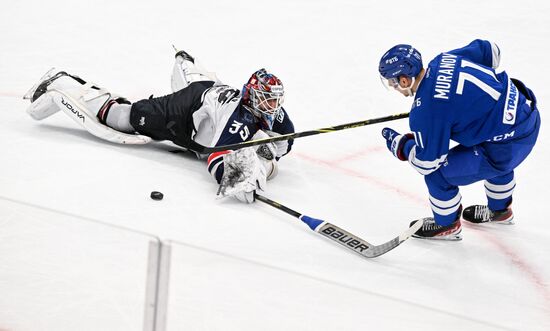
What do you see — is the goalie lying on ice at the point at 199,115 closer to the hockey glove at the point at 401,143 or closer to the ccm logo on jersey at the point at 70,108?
the ccm logo on jersey at the point at 70,108

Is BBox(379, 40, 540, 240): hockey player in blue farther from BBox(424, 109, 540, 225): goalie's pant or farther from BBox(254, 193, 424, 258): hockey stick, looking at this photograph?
BBox(254, 193, 424, 258): hockey stick

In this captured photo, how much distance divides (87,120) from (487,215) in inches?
90.3

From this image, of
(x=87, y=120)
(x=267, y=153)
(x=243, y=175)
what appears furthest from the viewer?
(x=87, y=120)

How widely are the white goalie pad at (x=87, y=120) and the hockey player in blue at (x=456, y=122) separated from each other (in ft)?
4.90

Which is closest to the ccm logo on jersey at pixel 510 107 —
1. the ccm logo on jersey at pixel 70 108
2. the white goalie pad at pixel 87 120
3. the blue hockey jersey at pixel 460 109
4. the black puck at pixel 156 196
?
the blue hockey jersey at pixel 460 109

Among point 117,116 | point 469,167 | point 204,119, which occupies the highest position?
point 469,167

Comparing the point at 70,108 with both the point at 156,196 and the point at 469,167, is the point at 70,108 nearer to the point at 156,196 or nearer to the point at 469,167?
the point at 156,196

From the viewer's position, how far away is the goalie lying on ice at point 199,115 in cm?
446

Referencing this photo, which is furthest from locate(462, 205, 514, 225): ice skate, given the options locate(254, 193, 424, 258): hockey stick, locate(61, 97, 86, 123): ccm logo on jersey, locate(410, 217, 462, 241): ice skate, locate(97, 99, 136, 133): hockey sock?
locate(61, 97, 86, 123): ccm logo on jersey

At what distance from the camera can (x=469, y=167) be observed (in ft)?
13.4

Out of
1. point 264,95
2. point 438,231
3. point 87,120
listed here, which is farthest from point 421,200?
point 87,120

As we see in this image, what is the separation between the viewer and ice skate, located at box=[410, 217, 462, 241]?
4.20 meters

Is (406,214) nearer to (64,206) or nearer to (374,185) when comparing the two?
(374,185)

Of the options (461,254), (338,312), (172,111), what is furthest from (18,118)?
(338,312)
